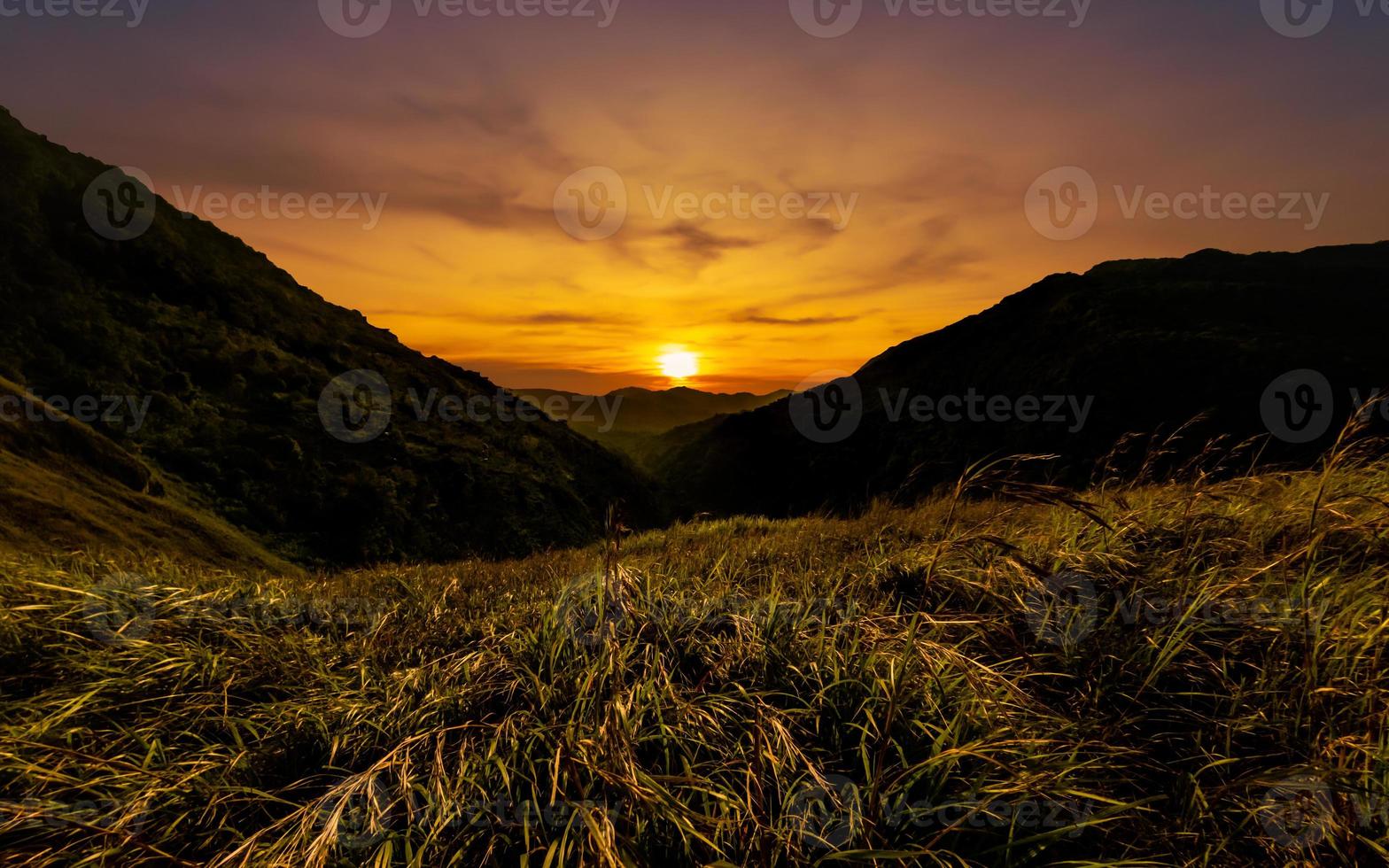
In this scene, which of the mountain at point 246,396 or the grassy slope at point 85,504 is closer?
the grassy slope at point 85,504

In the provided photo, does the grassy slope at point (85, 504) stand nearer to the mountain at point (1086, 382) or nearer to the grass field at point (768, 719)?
the grass field at point (768, 719)

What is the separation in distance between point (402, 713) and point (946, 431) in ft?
→ 182

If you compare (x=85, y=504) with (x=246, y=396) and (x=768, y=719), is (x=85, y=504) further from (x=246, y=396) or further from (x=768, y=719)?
(x=246, y=396)

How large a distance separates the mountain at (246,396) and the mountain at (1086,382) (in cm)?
2045

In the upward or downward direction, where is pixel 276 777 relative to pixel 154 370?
downward

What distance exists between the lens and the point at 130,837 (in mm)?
1787

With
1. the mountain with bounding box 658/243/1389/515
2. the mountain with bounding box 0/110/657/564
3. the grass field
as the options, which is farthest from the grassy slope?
the mountain with bounding box 658/243/1389/515

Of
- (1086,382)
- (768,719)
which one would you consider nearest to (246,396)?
(768,719)

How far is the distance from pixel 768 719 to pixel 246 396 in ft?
128

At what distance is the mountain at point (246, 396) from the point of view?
958 inches

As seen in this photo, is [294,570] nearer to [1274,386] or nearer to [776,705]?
[776,705]

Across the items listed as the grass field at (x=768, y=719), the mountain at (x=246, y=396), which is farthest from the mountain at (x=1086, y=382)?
the grass field at (x=768, y=719)

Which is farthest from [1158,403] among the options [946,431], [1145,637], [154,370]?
[154,370]

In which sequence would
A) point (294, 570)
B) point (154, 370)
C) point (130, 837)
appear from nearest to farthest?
point (130, 837) → point (294, 570) → point (154, 370)
